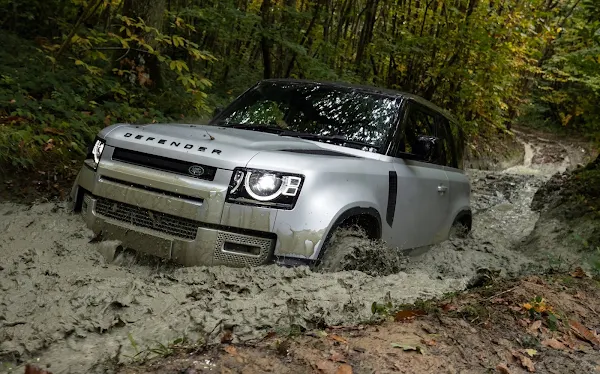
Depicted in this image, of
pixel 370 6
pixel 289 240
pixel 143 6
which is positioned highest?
pixel 370 6

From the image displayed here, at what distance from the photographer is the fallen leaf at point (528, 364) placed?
2.71 meters

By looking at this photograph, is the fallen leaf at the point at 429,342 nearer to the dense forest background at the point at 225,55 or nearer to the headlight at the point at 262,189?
the headlight at the point at 262,189

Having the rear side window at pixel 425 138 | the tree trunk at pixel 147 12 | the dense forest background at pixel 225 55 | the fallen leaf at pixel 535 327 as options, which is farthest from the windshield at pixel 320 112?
the tree trunk at pixel 147 12

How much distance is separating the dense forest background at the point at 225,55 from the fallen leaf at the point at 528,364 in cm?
495

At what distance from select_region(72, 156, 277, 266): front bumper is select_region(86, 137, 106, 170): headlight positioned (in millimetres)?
426

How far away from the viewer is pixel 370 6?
15.9 meters

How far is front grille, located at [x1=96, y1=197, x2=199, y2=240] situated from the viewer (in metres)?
3.29

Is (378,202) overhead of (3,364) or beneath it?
overhead

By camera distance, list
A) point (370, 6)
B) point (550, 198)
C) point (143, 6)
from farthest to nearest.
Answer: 1. point (370, 6)
2. point (550, 198)
3. point (143, 6)

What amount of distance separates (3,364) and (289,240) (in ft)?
5.31

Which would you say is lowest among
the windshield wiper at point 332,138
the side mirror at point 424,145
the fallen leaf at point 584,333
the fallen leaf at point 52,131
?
the fallen leaf at point 52,131

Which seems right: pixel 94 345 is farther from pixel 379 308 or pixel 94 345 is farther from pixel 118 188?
pixel 379 308

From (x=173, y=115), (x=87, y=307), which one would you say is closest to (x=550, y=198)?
(x=173, y=115)

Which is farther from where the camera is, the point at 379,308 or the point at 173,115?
the point at 173,115
